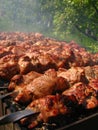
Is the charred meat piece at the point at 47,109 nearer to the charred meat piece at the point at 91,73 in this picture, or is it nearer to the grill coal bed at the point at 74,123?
the grill coal bed at the point at 74,123

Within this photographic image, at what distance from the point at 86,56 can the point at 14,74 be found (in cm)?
231

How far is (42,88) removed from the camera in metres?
4.79

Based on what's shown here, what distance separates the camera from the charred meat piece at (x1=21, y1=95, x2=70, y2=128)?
4.13m

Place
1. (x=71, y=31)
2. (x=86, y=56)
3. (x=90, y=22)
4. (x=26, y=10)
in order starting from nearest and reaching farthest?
(x=86, y=56)
(x=90, y=22)
(x=71, y=31)
(x=26, y=10)

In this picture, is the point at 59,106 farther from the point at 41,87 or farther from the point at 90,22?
the point at 90,22

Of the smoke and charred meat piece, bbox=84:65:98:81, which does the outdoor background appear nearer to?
the smoke

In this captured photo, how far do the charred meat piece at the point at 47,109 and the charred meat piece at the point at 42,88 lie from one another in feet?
1.23

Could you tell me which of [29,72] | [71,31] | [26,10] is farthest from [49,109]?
[26,10]

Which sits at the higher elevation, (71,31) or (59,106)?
(59,106)

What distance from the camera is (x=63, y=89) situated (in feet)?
16.1

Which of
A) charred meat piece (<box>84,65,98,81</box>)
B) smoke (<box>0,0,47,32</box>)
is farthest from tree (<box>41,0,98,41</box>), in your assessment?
smoke (<box>0,0,47,32</box>)

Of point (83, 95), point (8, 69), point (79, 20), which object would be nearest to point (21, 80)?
point (8, 69)

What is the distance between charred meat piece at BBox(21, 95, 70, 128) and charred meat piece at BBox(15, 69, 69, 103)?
38 centimetres

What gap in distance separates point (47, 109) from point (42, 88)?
2.14 feet
